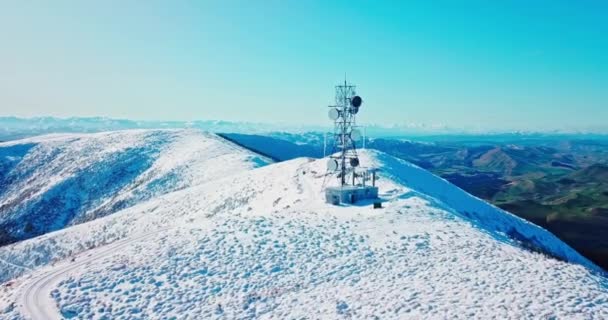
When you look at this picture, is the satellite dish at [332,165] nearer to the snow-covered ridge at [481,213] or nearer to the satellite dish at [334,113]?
the satellite dish at [334,113]

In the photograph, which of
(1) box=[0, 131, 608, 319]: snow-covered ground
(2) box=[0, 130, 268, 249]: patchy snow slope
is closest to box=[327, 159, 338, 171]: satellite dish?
(1) box=[0, 131, 608, 319]: snow-covered ground

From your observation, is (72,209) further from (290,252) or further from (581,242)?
(581,242)

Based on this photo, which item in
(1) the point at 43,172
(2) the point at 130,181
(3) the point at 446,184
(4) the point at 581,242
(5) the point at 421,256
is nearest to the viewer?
(5) the point at 421,256

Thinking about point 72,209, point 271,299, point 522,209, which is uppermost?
point 271,299

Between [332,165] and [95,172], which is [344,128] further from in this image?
[95,172]

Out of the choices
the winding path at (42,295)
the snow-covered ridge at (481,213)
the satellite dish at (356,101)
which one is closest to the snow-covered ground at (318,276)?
the winding path at (42,295)

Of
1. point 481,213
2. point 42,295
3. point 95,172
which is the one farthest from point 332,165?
point 95,172

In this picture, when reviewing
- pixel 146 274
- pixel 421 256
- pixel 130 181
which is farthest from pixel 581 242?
pixel 130 181
